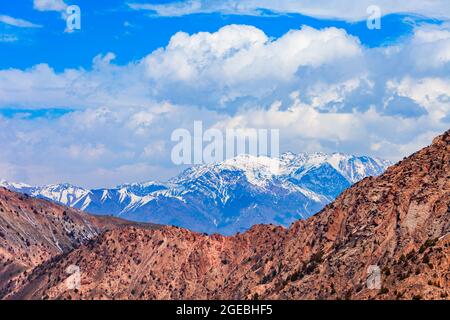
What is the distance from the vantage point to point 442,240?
156 metres

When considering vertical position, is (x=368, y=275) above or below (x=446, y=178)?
below

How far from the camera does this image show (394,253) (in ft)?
559

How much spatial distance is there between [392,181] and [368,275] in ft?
A: 102

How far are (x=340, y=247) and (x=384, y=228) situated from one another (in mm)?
10592
